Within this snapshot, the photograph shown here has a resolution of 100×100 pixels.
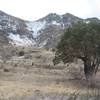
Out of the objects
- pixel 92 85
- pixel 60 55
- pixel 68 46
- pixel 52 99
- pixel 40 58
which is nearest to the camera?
pixel 52 99

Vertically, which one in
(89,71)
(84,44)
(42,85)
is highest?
(84,44)

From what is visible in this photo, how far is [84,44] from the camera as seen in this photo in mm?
35812

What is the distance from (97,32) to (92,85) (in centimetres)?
564

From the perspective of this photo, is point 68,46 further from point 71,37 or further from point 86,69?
point 86,69

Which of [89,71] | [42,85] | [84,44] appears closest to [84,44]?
[84,44]

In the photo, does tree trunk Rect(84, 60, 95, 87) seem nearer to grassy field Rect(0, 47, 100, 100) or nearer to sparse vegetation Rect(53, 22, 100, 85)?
sparse vegetation Rect(53, 22, 100, 85)

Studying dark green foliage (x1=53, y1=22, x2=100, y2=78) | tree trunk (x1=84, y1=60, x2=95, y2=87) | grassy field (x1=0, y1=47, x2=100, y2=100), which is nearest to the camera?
grassy field (x1=0, y1=47, x2=100, y2=100)

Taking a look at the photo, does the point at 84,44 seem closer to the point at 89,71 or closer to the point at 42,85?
the point at 89,71

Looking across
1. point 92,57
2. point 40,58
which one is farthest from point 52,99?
point 40,58

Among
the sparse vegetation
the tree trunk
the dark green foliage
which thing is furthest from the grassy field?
the dark green foliage

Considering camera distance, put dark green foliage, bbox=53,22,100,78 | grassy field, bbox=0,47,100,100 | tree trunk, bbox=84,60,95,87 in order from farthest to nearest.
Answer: tree trunk, bbox=84,60,95,87 → dark green foliage, bbox=53,22,100,78 → grassy field, bbox=0,47,100,100

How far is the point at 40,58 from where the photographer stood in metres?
79.6

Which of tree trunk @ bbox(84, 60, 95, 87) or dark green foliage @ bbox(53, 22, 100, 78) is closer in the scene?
dark green foliage @ bbox(53, 22, 100, 78)

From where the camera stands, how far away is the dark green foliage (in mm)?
35906
